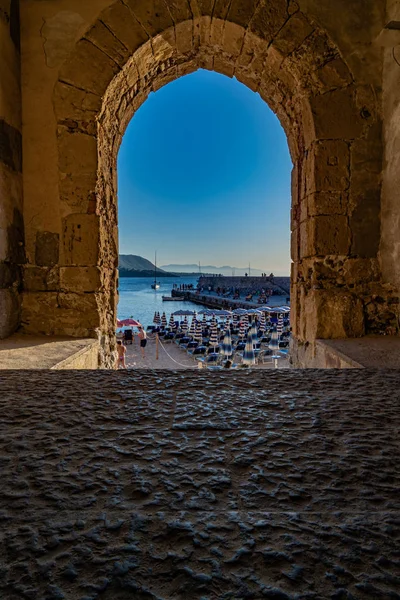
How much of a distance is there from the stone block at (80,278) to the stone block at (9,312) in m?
0.40

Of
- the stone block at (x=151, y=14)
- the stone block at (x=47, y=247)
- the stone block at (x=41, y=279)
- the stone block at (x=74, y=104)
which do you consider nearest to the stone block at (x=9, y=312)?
the stone block at (x=41, y=279)

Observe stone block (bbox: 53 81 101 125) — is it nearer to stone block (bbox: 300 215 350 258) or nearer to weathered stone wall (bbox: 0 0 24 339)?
weathered stone wall (bbox: 0 0 24 339)

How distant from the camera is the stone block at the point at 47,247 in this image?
2.99 meters

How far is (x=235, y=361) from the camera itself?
11961 mm

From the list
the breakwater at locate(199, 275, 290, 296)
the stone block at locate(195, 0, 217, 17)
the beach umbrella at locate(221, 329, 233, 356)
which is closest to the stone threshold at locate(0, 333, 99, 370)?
the stone block at locate(195, 0, 217, 17)

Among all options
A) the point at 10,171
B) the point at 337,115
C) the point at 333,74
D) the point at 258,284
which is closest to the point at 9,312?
the point at 10,171

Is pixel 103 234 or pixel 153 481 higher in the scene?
pixel 103 234

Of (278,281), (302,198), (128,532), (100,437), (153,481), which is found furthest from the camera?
(278,281)

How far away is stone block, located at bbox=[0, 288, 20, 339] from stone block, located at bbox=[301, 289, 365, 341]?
2410 mm

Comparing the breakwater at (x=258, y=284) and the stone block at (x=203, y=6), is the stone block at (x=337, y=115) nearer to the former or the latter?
the stone block at (x=203, y=6)

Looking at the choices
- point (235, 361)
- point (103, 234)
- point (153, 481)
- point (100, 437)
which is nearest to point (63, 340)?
point (103, 234)

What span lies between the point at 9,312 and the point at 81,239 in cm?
79

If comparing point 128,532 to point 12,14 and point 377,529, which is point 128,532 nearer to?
point 377,529

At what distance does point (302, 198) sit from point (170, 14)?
182 cm
